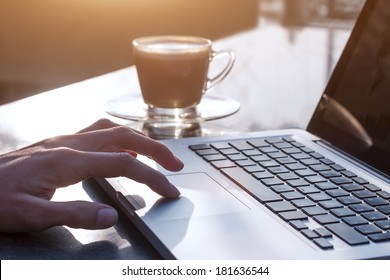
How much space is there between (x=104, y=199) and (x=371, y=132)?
0.36 meters

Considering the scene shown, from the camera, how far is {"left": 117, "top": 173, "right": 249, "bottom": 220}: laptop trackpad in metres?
0.73

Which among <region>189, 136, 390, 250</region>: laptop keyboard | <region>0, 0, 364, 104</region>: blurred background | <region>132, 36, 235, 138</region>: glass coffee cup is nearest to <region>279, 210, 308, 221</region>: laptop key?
<region>189, 136, 390, 250</region>: laptop keyboard

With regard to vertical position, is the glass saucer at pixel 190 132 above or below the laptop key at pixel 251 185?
below

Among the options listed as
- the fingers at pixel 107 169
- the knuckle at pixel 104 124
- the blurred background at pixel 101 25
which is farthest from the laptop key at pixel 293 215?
the blurred background at pixel 101 25

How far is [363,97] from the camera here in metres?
1.00

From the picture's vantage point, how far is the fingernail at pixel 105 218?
0.71 metres

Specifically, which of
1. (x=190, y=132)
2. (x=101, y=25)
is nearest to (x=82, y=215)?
(x=190, y=132)

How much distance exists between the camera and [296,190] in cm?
80

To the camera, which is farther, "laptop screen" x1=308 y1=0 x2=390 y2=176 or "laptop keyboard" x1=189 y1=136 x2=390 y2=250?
"laptop screen" x1=308 y1=0 x2=390 y2=176

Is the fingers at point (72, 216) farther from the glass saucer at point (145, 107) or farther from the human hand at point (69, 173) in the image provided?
the glass saucer at point (145, 107)

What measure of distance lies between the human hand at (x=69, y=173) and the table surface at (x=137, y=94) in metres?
0.02

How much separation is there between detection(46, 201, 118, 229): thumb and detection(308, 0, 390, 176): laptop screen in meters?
0.36

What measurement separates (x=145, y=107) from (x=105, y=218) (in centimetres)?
53

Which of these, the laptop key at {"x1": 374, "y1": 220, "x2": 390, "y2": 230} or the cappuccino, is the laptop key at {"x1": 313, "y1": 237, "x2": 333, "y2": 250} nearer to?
the laptop key at {"x1": 374, "y1": 220, "x2": 390, "y2": 230}
